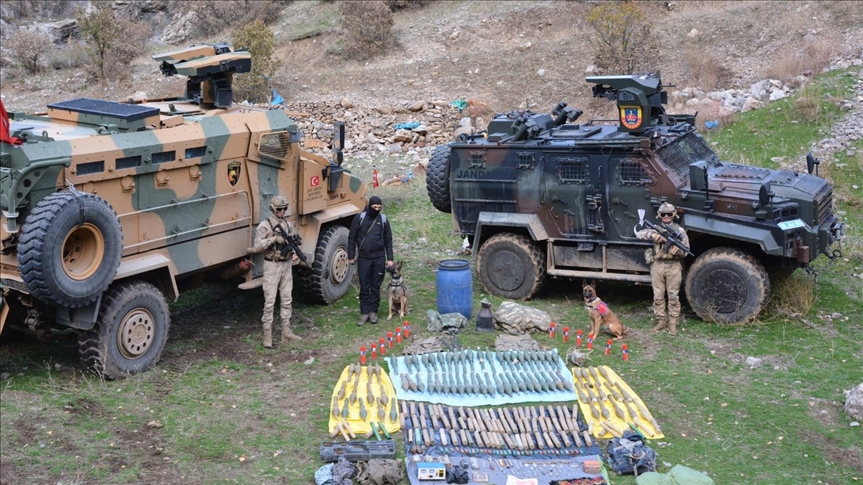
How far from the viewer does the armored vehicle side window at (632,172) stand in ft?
36.4

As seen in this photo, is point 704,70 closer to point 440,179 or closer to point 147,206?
point 440,179

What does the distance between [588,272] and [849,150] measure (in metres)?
7.22

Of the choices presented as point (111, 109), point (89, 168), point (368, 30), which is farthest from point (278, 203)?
point (368, 30)

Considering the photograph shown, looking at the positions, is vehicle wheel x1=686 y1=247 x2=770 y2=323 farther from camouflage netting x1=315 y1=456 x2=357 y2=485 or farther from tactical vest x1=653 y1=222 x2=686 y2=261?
camouflage netting x1=315 y1=456 x2=357 y2=485

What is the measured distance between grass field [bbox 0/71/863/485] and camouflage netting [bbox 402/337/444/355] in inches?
18.4

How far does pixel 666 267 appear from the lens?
10688 millimetres

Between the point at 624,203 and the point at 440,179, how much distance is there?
8.94 feet

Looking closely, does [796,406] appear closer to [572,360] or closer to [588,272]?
[572,360]

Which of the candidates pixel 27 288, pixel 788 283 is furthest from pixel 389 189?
pixel 27 288

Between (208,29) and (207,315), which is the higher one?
(208,29)

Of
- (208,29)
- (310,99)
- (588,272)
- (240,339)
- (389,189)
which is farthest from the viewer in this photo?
(208,29)

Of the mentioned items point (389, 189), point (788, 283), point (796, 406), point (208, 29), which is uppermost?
point (208, 29)

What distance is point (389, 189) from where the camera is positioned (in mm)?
18203

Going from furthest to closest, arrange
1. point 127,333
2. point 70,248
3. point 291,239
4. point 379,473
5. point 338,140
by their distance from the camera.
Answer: point 338,140
point 291,239
point 127,333
point 70,248
point 379,473
